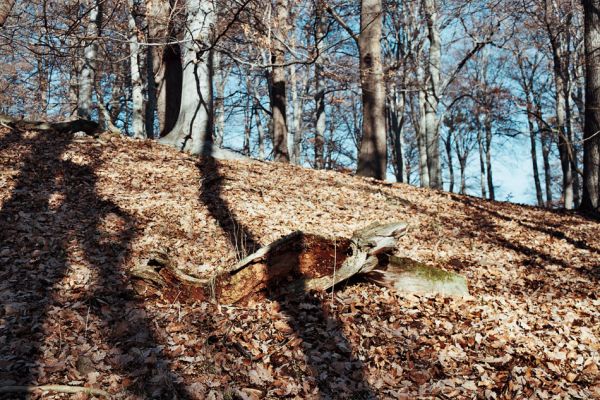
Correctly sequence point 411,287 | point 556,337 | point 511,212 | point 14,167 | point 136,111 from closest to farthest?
point 556,337
point 411,287
point 14,167
point 511,212
point 136,111

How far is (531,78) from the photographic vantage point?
23.0 m

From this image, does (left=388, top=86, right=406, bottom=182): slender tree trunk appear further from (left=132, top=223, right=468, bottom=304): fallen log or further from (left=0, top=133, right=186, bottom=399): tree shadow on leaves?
(left=0, top=133, right=186, bottom=399): tree shadow on leaves

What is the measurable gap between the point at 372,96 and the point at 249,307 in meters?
7.89

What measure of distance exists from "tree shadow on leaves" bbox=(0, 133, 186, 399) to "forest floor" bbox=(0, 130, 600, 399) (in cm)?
2

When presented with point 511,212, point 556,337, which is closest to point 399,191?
point 511,212

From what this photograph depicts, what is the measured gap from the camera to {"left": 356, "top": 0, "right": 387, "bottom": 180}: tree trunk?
11.3m

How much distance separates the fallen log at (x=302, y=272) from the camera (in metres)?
4.81

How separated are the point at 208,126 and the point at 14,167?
395 centimetres

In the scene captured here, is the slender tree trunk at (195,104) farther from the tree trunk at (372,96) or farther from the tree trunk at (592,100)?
the tree trunk at (592,100)

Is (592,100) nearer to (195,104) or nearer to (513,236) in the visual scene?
(513,236)

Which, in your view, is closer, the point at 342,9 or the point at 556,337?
the point at 556,337

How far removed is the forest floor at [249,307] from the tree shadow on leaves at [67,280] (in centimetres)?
2

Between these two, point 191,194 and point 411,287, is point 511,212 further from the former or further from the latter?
point 191,194

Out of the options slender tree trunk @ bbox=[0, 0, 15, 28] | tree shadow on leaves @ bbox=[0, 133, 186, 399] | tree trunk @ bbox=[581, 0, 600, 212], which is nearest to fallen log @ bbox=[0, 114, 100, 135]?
tree shadow on leaves @ bbox=[0, 133, 186, 399]
